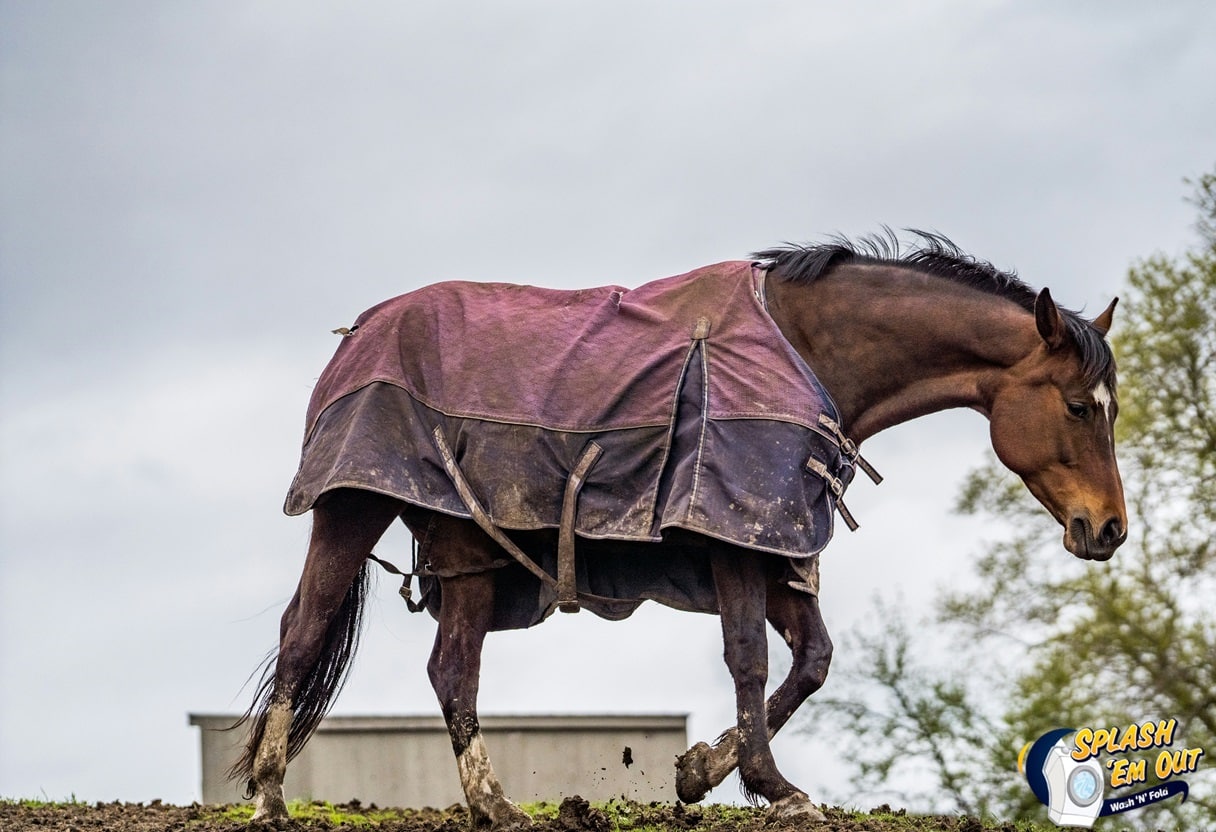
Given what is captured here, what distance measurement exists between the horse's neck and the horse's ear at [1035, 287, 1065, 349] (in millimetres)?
146

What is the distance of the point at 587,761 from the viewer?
39.1ft

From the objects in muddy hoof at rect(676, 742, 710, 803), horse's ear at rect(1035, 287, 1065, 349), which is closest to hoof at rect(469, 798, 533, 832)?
muddy hoof at rect(676, 742, 710, 803)

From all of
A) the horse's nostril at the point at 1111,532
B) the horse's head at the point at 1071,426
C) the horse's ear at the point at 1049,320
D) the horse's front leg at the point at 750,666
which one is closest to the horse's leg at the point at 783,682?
the horse's front leg at the point at 750,666

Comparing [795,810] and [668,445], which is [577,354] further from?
[795,810]

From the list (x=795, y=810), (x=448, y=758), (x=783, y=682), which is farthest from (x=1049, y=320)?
(x=448, y=758)

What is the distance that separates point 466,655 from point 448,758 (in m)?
5.75

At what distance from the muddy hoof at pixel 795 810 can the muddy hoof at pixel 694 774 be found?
367 millimetres

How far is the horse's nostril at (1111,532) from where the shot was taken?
22.2 ft

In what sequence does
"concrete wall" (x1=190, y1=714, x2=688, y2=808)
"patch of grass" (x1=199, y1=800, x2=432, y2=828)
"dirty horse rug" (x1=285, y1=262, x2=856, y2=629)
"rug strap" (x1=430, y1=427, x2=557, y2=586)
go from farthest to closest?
1. "concrete wall" (x1=190, y1=714, x2=688, y2=808)
2. "patch of grass" (x1=199, y1=800, x2=432, y2=828)
3. "rug strap" (x1=430, y1=427, x2=557, y2=586)
4. "dirty horse rug" (x1=285, y1=262, x2=856, y2=629)

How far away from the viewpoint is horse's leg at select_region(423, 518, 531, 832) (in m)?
6.95

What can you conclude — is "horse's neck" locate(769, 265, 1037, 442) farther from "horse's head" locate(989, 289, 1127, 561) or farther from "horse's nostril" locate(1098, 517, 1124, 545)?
"horse's nostril" locate(1098, 517, 1124, 545)

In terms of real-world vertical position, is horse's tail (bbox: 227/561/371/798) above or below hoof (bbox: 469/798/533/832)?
above

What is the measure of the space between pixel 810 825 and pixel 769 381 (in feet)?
6.52

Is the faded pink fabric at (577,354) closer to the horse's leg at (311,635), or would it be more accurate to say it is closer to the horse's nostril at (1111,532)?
the horse's leg at (311,635)
